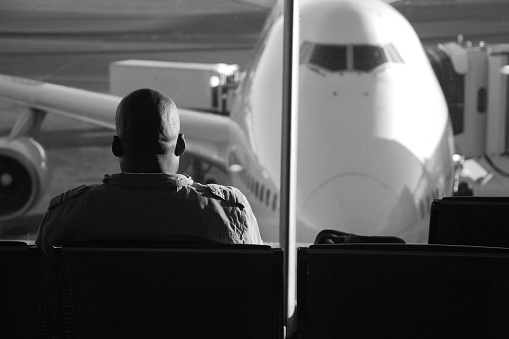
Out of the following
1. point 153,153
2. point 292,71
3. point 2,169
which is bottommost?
point 2,169

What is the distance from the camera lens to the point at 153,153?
1.84 m

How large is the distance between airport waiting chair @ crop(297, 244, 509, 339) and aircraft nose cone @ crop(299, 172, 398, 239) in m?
2.90

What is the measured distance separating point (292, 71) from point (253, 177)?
110 inches

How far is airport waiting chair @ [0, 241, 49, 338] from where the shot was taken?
1.41 meters

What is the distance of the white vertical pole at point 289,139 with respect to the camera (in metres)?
2.65

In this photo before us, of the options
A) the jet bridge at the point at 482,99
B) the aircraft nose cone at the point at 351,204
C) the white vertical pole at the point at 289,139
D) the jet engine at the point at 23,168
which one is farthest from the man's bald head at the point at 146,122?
the jet bridge at the point at 482,99

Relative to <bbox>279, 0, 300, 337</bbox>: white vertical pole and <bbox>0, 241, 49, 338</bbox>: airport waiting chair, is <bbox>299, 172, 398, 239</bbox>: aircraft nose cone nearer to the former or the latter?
<bbox>279, 0, 300, 337</bbox>: white vertical pole

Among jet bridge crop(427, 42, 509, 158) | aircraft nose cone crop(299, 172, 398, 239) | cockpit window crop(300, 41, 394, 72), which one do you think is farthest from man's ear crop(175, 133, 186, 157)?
jet bridge crop(427, 42, 509, 158)

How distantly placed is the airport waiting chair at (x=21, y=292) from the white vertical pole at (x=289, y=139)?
1.27 metres

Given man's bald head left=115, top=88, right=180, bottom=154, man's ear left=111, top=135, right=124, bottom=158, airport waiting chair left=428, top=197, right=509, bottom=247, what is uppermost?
man's bald head left=115, top=88, right=180, bottom=154

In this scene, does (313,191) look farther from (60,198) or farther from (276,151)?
(60,198)

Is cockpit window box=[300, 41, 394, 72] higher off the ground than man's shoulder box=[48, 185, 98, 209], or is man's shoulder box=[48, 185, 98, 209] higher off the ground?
cockpit window box=[300, 41, 394, 72]

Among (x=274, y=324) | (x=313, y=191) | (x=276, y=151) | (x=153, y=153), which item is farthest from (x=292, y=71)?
(x=276, y=151)

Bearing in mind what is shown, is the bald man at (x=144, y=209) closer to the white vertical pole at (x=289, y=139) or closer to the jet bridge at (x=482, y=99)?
the white vertical pole at (x=289, y=139)
